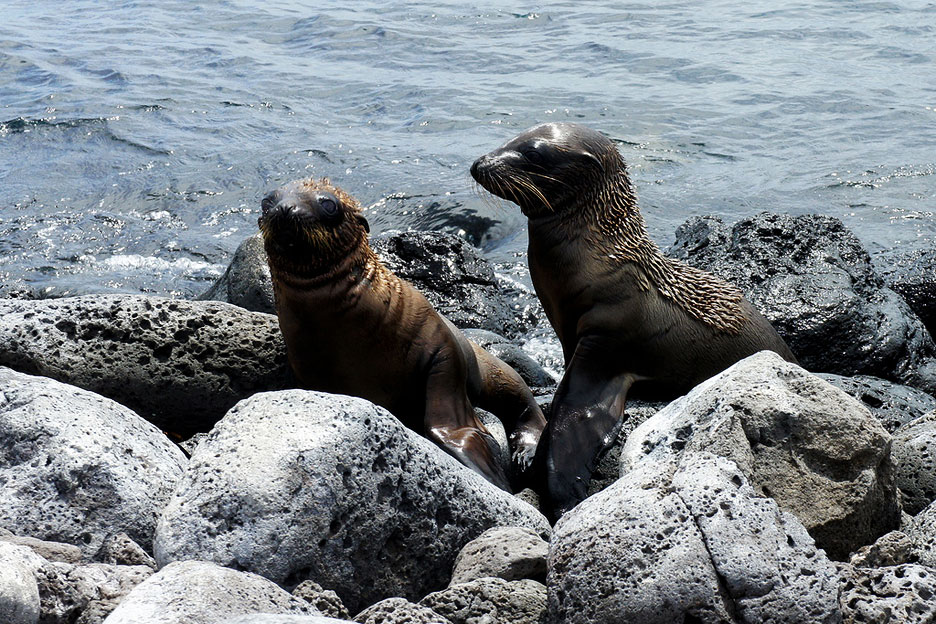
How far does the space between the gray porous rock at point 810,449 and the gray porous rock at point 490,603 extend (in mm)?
820

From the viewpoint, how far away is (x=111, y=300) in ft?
22.1

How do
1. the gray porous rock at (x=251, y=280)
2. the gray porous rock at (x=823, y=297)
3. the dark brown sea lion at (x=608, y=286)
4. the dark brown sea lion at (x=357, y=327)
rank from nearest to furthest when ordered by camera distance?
the dark brown sea lion at (x=357, y=327) < the dark brown sea lion at (x=608, y=286) < the gray porous rock at (x=823, y=297) < the gray porous rock at (x=251, y=280)

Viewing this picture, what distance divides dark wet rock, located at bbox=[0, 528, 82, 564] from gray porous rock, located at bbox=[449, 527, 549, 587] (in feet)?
4.36

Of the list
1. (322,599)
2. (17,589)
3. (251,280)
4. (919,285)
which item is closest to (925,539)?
(322,599)

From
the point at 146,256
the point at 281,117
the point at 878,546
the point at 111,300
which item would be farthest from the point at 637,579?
the point at 281,117

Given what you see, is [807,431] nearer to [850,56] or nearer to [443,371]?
[443,371]

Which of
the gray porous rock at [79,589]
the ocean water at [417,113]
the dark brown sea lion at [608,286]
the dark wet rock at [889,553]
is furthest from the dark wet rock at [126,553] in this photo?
the ocean water at [417,113]

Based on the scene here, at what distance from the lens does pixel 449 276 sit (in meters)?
9.54

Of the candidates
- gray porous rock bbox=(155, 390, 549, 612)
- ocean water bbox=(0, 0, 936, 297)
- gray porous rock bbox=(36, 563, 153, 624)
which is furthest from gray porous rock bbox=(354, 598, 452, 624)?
ocean water bbox=(0, 0, 936, 297)

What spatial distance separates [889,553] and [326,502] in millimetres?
2013

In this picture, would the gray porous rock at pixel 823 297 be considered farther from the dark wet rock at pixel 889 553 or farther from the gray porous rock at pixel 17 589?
the gray porous rock at pixel 17 589

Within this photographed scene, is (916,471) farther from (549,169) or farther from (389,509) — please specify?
(549,169)

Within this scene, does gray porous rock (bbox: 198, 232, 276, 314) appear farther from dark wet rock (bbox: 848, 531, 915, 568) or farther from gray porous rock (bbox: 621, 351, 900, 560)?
dark wet rock (bbox: 848, 531, 915, 568)

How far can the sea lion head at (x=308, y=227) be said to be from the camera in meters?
6.07
